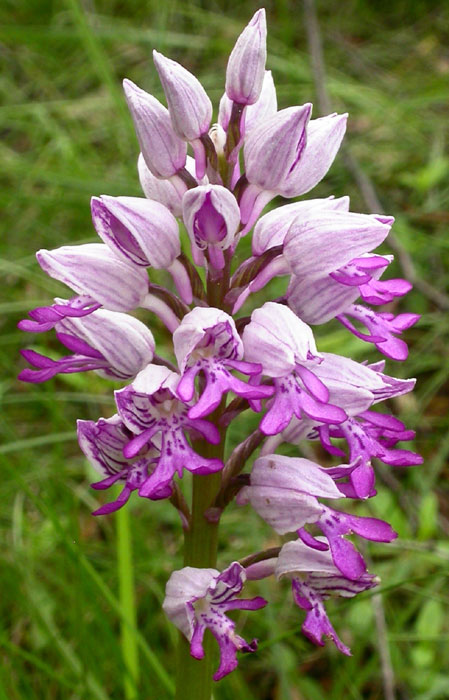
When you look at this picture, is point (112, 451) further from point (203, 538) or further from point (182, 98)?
point (182, 98)

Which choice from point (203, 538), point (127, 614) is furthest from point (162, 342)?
point (203, 538)

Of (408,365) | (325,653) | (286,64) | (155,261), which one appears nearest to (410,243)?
(408,365)

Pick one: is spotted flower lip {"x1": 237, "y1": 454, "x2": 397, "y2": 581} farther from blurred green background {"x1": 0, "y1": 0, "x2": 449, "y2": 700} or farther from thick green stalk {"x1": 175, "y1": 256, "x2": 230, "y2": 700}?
blurred green background {"x1": 0, "y1": 0, "x2": 449, "y2": 700}

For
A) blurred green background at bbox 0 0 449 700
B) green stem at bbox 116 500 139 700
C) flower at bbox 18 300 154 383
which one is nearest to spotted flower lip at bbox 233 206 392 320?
flower at bbox 18 300 154 383

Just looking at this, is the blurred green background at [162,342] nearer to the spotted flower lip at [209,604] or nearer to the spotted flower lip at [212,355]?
the spotted flower lip at [209,604]

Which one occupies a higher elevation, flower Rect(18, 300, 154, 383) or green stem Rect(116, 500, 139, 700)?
flower Rect(18, 300, 154, 383)

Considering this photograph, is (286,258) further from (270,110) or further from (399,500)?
(399,500)

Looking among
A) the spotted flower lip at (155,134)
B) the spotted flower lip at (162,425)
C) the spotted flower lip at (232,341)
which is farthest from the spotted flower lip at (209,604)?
the spotted flower lip at (155,134)

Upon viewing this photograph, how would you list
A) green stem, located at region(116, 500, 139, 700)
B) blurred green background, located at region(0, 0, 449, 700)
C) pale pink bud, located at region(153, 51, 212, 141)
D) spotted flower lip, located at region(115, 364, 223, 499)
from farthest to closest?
blurred green background, located at region(0, 0, 449, 700) → green stem, located at region(116, 500, 139, 700) → pale pink bud, located at region(153, 51, 212, 141) → spotted flower lip, located at region(115, 364, 223, 499)
